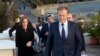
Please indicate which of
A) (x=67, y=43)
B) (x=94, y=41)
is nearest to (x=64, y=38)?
(x=67, y=43)

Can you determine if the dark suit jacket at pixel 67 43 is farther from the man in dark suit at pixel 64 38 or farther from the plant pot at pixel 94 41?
the plant pot at pixel 94 41

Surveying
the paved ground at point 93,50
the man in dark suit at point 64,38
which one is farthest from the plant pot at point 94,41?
the man in dark suit at point 64,38

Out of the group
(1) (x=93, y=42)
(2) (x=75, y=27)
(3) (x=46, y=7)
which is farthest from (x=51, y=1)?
(2) (x=75, y=27)

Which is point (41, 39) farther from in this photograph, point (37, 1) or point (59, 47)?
point (37, 1)

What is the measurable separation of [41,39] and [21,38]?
138 inches

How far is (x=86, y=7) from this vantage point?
46406 mm

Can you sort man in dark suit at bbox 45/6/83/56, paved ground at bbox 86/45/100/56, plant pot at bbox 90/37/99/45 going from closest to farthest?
man in dark suit at bbox 45/6/83/56, paved ground at bbox 86/45/100/56, plant pot at bbox 90/37/99/45

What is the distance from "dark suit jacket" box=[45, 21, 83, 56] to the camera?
7097 mm

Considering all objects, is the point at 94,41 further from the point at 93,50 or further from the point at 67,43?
the point at 67,43

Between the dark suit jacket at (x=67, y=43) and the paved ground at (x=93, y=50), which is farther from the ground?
the dark suit jacket at (x=67, y=43)

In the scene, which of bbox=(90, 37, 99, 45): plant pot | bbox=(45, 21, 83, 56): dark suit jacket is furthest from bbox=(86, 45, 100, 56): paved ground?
bbox=(45, 21, 83, 56): dark suit jacket

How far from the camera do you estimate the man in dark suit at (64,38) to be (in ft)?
23.2

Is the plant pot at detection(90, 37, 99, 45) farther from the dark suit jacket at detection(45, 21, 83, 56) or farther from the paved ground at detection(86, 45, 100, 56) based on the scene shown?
the dark suit jacket at detection(45, 21, 83, 56)

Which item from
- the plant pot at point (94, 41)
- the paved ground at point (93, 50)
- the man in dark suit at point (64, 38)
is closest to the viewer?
the man in dark suit at point (64, 38)
